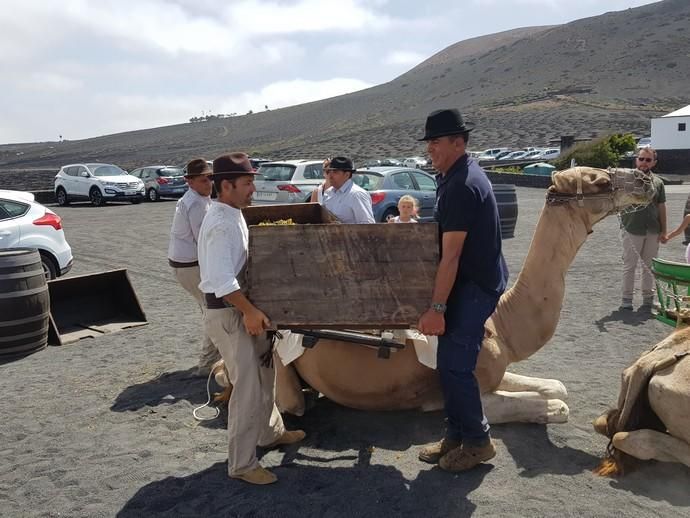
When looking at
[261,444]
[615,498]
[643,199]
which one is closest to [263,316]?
[261,444]

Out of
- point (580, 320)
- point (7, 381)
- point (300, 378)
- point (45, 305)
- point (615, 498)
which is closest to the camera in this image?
point (615, 498)

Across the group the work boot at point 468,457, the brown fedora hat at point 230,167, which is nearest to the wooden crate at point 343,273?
the brown fedora hat at point 230,167

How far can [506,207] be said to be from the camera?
49.4 feet

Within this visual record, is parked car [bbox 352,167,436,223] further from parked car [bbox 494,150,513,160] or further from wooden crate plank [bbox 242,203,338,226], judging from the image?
parked car [bbox 494,150,513,160]

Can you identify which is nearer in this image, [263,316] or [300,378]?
[263,316]

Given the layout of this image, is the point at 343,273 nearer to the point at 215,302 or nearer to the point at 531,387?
the point at 215,302

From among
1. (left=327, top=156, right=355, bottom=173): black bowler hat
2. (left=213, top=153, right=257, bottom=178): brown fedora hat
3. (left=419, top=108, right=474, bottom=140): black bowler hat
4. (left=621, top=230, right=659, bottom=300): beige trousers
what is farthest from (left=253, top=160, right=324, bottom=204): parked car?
(left=419, top=108, right=474, bottom=140): black bowler hat

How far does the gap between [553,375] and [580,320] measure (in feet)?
6.99

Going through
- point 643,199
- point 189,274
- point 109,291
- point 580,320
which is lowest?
point 580,320

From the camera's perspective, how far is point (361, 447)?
464 cm

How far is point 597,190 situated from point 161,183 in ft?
88.6

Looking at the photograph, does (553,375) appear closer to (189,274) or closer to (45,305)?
(189,274)

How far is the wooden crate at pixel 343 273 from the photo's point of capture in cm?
377

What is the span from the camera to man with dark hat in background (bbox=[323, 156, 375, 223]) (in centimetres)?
650
